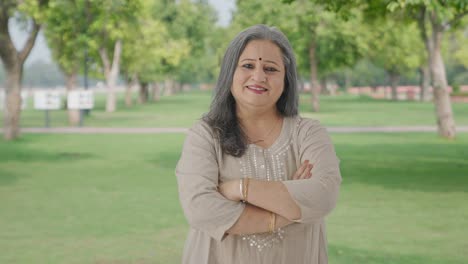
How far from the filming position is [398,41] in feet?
207

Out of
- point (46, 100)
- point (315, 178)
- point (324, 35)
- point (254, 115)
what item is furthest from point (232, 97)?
point (324, 35)

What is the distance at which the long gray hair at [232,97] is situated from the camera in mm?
3096

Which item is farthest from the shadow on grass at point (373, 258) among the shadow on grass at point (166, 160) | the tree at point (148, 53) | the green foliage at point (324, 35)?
the tree at point (148, 53)

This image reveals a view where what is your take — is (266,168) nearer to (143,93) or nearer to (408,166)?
(408,166)

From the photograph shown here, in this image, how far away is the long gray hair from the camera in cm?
310

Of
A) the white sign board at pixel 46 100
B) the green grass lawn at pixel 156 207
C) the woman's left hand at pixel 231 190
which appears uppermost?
the woman's left hand at pixel 231 190

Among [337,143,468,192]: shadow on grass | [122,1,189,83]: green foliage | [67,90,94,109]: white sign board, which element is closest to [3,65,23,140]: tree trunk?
[67,90,94,109]: white sign board

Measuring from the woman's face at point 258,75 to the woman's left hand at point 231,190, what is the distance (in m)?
0.35

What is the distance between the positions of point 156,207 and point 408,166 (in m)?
6.78

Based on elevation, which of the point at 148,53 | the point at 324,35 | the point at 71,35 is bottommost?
the point at 148,53

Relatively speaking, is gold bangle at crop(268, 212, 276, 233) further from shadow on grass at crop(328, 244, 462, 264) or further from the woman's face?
shadow on grass at crop(328, 244, 462, 264)

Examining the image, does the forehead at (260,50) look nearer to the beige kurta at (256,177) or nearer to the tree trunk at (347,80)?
the beige kurta at (256,177)

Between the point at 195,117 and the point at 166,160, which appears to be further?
the point at 195,117

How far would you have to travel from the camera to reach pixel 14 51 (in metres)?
22.4
